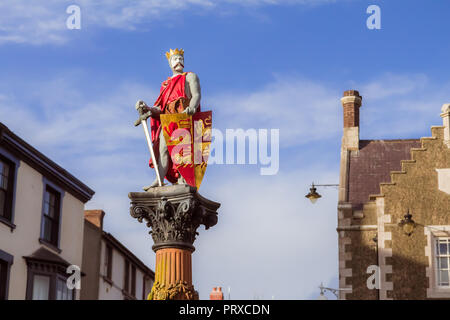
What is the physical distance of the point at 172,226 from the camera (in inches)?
568

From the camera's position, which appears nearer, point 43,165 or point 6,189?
point 6,189

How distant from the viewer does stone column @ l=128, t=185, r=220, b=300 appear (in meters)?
14.2

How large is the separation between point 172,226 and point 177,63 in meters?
3.15

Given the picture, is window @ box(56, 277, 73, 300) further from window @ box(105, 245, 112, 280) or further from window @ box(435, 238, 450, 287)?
window @ box(435, 238, 450, 287)

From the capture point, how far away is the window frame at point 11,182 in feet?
A: 94.4

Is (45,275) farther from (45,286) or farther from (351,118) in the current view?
(351,118)

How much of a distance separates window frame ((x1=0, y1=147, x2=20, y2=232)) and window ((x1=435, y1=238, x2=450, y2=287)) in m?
14.3

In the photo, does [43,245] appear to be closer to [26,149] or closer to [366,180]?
[26,149]

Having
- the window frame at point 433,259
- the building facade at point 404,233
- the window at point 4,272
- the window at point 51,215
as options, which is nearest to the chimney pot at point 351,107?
the building facade at point 404,233

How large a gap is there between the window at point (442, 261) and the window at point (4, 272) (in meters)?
14.2

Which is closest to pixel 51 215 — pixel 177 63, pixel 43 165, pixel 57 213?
pixel 57 213
